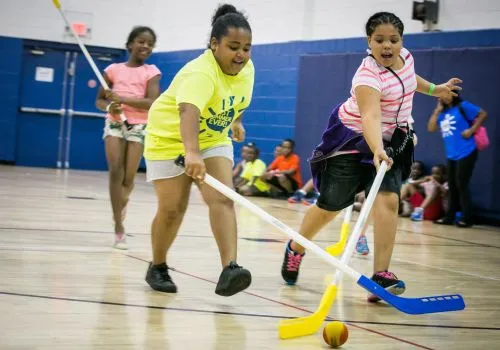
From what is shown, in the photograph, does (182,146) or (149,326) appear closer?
(149,326)

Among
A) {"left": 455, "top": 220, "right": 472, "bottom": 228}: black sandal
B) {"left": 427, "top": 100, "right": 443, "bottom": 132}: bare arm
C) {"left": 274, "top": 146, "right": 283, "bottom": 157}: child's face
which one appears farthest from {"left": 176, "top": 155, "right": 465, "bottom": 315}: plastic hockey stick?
{"left": 274, "top": 146, "right": 283, "bottom": 157}: child's face

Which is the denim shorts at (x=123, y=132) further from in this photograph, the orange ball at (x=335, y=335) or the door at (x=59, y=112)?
the door at (x=59, y=112)

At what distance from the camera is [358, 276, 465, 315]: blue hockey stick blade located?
445 centimetres

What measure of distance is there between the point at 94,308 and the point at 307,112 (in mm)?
10999

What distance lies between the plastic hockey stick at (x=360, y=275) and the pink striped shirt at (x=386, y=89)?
1.75 feet

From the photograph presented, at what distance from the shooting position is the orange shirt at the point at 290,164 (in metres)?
14.8

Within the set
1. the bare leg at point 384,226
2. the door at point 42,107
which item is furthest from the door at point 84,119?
the bare leg at point 384,226

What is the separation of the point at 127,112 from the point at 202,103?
2753 millimetres

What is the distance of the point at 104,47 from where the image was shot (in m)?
19.9

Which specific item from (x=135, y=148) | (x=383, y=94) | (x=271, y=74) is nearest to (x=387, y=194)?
(x=383, y=94)

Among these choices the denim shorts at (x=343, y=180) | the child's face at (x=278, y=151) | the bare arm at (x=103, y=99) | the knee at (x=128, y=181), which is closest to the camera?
the denim shorts at (x=343, y=180)

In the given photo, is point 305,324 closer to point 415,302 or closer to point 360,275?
point 360,275

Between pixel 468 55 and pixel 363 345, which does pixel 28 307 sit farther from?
pixel 468 55

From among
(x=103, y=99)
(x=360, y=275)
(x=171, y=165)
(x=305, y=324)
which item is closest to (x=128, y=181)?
(x=103, y=99)
